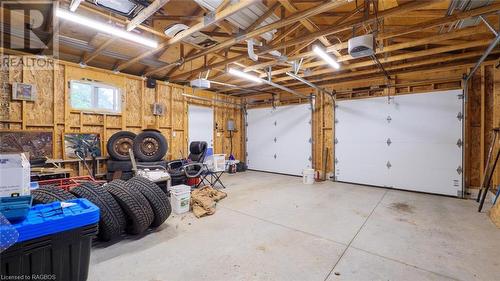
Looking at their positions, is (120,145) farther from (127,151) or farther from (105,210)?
(105,210)

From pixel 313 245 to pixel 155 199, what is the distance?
79.4 inches

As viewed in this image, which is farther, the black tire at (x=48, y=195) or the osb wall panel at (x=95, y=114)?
the osb wall panel at (x=95, y=114)

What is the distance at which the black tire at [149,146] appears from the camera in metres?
4.96

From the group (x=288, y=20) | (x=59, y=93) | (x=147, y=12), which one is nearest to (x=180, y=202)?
(x=147, y=12)

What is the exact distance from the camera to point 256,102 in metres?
8.48

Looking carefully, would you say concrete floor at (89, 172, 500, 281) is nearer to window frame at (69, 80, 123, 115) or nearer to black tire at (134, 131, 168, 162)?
black tire at (134, 131, 168, 162)

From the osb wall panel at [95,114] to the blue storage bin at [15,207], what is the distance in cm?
382

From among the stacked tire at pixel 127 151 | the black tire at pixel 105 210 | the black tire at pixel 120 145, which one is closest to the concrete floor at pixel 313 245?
the black tire at pixel 105 210

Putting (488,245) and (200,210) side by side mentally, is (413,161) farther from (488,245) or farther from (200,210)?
(200,210)

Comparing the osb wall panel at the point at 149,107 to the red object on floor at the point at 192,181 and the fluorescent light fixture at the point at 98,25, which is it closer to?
the red object on floor at the point at 192,181

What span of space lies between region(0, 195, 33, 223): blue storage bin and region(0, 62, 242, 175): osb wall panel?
12.5ft

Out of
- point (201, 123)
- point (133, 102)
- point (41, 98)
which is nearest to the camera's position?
point (41, 98)

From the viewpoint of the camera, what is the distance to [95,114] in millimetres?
5117

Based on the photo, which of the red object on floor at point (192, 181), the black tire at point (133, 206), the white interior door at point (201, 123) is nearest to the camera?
the black tire at point (133, 206)
